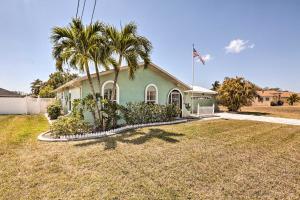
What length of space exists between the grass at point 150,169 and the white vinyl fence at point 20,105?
16.8 m

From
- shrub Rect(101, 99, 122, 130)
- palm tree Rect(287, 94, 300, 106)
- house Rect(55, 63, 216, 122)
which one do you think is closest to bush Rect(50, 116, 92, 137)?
shrub Rect(101, 99, 122, 130)

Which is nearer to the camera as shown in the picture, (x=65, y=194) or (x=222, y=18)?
(x=65, y=194)

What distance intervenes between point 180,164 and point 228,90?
22457 mm

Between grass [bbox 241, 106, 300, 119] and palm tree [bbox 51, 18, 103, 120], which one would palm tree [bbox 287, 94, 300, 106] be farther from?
palm tree [bbox 51, 18, 103, 120]

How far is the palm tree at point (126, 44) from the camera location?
11023 mm

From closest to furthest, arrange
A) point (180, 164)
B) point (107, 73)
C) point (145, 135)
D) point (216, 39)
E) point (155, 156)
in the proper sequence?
point (180, 164) → point (155, 156) → point (145, 135) → point (107, 73) → point (216, 39)

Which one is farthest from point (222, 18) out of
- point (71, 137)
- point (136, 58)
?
point (71, 137)

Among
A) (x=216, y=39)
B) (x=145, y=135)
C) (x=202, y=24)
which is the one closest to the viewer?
(x=145, y=135)

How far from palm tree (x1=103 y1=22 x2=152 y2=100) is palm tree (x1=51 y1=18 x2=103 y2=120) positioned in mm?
949

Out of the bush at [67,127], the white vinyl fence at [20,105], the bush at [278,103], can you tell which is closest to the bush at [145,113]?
the bush at [67,127]

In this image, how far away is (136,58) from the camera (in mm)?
11781

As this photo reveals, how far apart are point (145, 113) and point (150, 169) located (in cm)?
819

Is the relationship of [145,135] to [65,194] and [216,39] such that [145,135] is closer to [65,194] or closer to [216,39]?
[65,194]

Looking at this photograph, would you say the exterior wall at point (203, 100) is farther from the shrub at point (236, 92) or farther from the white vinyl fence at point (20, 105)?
the white vinyl fence at point (20, 105)
